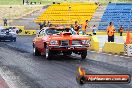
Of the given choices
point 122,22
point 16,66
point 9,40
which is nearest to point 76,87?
point 16,66

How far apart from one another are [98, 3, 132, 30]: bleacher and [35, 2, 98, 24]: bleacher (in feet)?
11.5

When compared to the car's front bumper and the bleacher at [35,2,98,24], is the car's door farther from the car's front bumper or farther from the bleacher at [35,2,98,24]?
the bleacher at [35,2,98,24]

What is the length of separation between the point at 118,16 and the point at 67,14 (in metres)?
9.48

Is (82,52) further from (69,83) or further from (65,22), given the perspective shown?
(65,22)

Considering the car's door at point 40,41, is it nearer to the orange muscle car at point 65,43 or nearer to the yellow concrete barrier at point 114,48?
the orange muscle car at point 65,43

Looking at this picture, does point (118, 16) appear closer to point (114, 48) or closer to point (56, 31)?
point (114, 48)

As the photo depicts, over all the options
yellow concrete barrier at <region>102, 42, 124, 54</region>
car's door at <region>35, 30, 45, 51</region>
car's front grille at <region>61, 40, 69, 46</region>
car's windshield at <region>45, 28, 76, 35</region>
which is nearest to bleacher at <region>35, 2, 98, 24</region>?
yellow concrete barrier at <region>102, 42, 124, 54</region>

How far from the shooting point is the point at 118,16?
181ft

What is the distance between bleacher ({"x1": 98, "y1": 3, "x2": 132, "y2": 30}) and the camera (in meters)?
51.8

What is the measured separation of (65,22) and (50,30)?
3939 centimetres

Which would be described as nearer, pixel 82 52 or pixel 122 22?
pixel 82 52

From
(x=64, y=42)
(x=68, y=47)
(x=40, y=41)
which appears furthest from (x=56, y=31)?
(x=68, y=47)

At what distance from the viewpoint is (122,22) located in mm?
52500

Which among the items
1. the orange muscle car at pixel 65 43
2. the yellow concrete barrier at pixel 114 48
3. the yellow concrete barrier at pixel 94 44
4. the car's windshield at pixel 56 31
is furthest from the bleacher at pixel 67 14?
the orange muscle car at pixel 65 43
